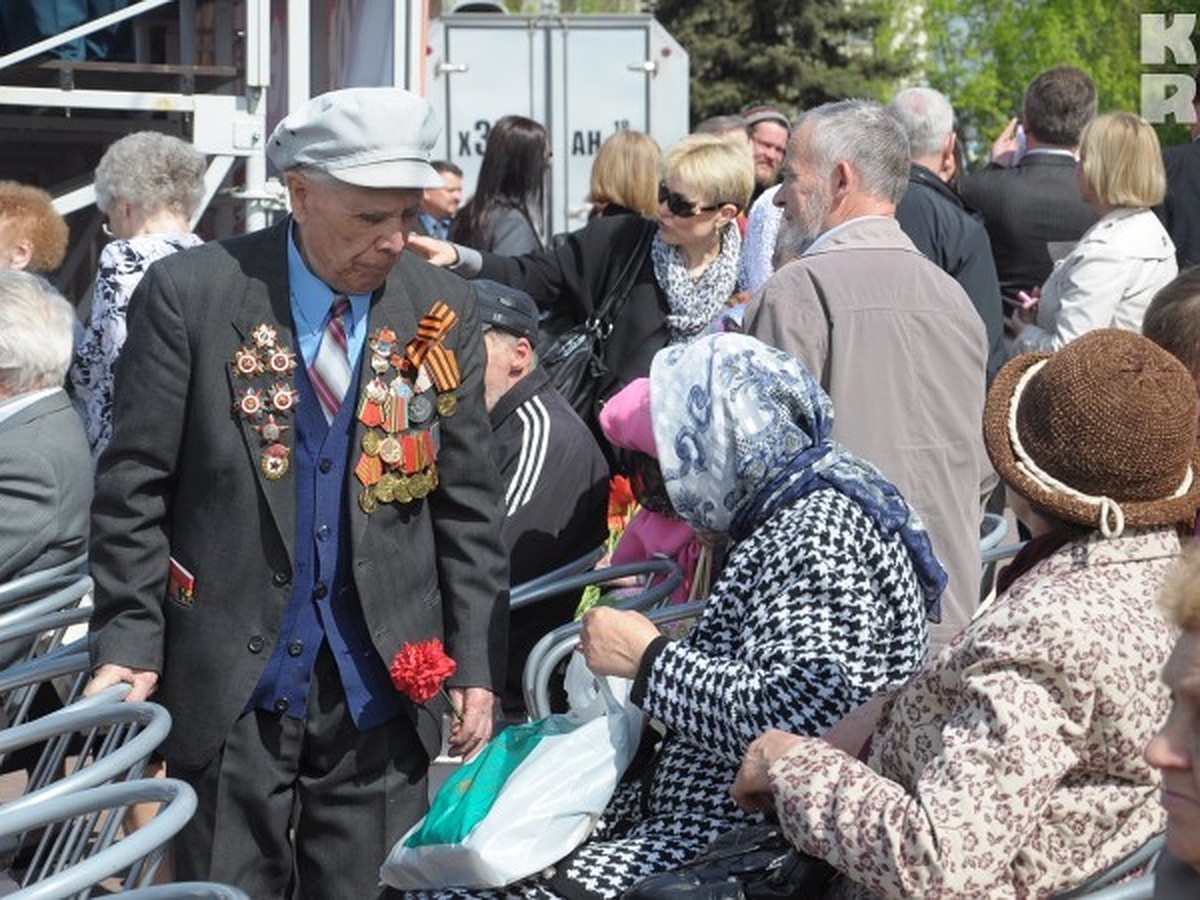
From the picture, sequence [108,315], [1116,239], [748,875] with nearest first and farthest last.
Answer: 1. [748,875]
2. [108,315]
3. [1116,239]

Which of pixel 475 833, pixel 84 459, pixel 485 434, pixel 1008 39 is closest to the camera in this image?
pixel 475 833

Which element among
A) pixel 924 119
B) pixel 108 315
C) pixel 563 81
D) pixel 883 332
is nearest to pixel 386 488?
pixel 883 332

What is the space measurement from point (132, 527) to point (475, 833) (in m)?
0.82

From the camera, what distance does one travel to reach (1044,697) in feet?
9.20

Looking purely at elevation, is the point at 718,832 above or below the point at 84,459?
below

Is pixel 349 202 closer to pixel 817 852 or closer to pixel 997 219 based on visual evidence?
pixel 817 852

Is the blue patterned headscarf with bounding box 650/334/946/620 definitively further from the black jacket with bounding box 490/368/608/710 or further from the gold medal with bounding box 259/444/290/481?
the black jacket with bounding box 490/368/608/710

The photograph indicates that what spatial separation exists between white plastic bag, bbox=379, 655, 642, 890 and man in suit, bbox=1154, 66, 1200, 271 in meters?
5.18

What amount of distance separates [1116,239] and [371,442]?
4.04 metres

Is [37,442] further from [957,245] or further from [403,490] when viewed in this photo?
[957,245]

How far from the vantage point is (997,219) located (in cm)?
852

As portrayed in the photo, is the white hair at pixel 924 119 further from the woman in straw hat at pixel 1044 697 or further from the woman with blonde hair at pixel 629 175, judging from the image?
the woman in straw hat at pixel 1044 697

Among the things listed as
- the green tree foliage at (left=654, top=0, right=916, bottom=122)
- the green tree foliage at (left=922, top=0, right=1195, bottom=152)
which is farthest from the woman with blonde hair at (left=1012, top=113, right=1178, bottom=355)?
the green tree foliage at (left=654, top=0, right=916, bottom=122)

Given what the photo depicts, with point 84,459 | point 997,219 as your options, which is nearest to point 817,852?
point 84,459
